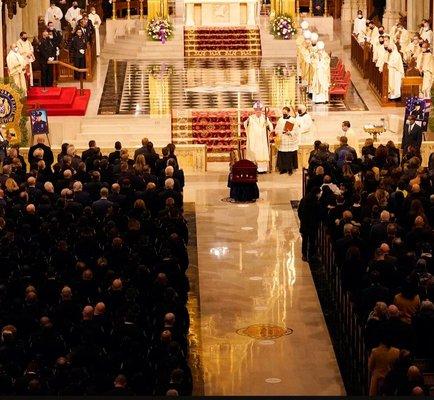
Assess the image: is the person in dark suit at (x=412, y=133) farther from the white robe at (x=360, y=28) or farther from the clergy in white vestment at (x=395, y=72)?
the white robe at (x=360, y=28)

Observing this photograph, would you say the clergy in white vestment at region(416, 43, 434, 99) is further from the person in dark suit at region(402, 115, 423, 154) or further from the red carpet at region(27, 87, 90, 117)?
the red carpet at region(27, 87, 90, 117)

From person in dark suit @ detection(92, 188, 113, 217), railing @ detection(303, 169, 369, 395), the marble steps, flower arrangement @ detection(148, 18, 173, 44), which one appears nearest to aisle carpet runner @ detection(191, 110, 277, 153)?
the marble steps

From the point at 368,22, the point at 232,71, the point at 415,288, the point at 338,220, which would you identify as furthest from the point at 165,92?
the point at 415,288

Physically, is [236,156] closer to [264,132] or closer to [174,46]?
[264,132]

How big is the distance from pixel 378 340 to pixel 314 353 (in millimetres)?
3049

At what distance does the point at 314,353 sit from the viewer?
17047 mm

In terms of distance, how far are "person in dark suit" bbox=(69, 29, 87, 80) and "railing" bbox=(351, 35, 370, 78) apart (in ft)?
21.1

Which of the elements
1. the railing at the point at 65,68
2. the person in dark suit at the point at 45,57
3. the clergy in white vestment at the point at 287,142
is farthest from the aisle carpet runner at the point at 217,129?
the person in dark suit at the point at 45,57

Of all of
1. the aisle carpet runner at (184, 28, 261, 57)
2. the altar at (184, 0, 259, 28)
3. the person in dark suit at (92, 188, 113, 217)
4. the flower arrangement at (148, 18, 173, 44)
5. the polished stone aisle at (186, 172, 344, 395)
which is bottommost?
the polished stone aisle at (186, 172, 344, 395)

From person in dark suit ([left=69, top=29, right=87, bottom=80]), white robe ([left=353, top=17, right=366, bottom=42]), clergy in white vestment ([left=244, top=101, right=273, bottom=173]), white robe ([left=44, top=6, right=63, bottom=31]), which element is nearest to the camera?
clergy in white vestment ([left=244, top=101, right=273, bottom=173])

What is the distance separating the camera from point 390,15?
4031 cm

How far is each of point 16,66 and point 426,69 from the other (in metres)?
8.34

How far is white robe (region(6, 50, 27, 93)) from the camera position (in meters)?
30.3

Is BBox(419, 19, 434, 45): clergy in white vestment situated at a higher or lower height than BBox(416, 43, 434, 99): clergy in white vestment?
higher
